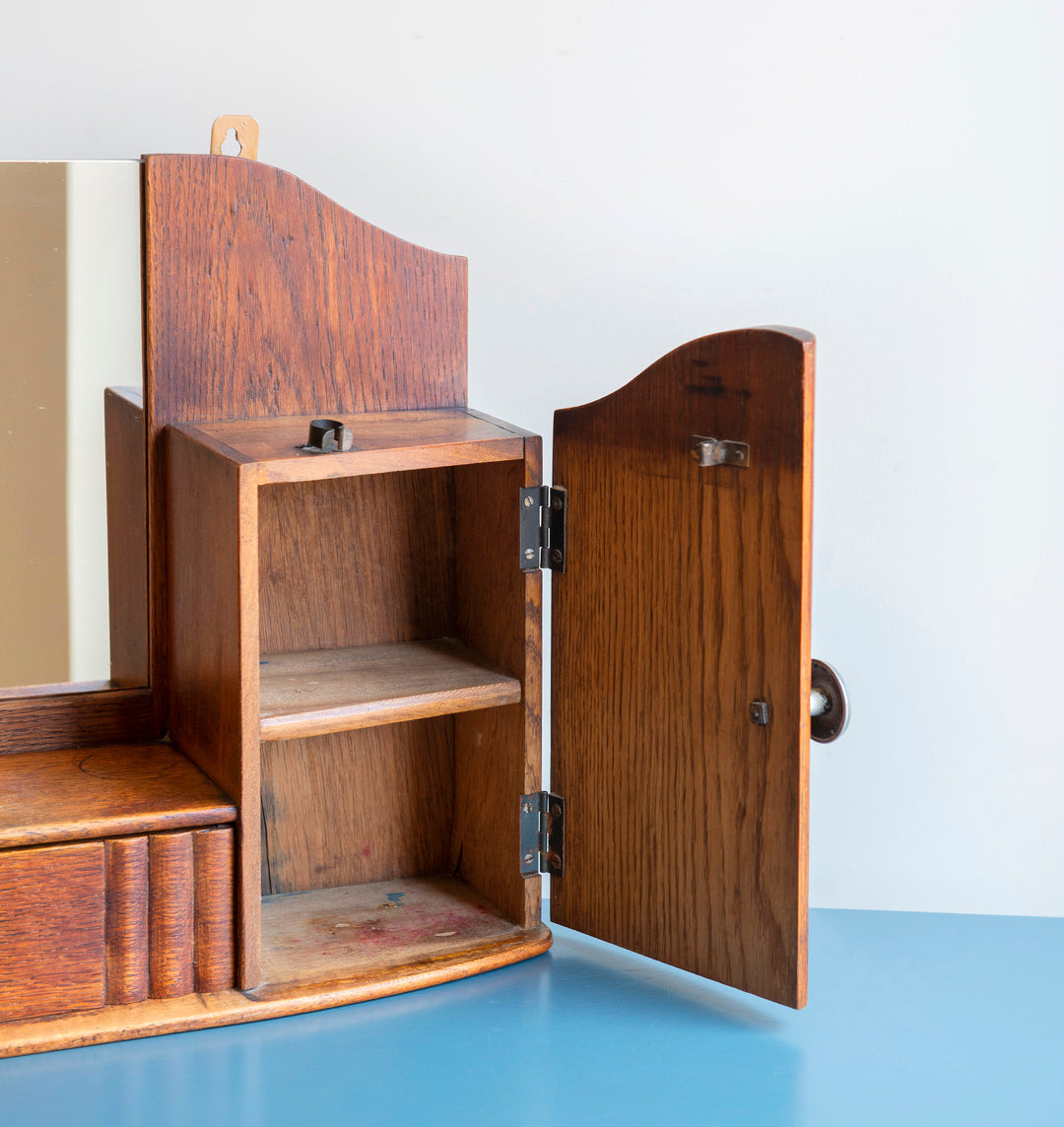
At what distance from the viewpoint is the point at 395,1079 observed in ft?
3.71

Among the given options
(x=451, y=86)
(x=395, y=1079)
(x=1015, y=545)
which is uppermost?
(x=451, y=86)

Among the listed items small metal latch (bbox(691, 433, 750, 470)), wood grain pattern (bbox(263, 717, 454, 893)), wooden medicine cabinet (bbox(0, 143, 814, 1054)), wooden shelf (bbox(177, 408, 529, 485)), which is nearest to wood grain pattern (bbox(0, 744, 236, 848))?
wooden medicine cabinet (bbox(0, 143, 814, 1054))

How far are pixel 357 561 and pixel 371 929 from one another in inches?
13.2

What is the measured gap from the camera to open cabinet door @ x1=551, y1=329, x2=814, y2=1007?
112 cm

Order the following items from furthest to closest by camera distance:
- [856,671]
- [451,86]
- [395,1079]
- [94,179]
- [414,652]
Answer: [856,671] < [451,86] < [414,652] < [94,179] < [395,1079]

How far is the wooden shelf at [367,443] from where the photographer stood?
1.17 meters

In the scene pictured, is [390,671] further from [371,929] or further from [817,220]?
[817,220]

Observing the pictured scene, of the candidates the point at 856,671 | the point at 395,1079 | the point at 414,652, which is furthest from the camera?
the point at 856,671

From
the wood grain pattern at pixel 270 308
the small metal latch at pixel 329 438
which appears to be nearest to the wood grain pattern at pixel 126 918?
the wood grain pattern at pixel 270 308

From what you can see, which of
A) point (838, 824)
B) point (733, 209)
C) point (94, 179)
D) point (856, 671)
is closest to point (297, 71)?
point (94, 179)

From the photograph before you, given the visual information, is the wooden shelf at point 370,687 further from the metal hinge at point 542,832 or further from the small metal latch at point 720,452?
the small metal latch at point 720,452

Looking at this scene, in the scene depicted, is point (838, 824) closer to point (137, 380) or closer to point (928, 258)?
point (928, 258)

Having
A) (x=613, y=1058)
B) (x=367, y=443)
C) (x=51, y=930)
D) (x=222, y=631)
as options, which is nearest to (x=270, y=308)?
(x=367, y=443)

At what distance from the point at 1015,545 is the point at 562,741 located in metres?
0.58
